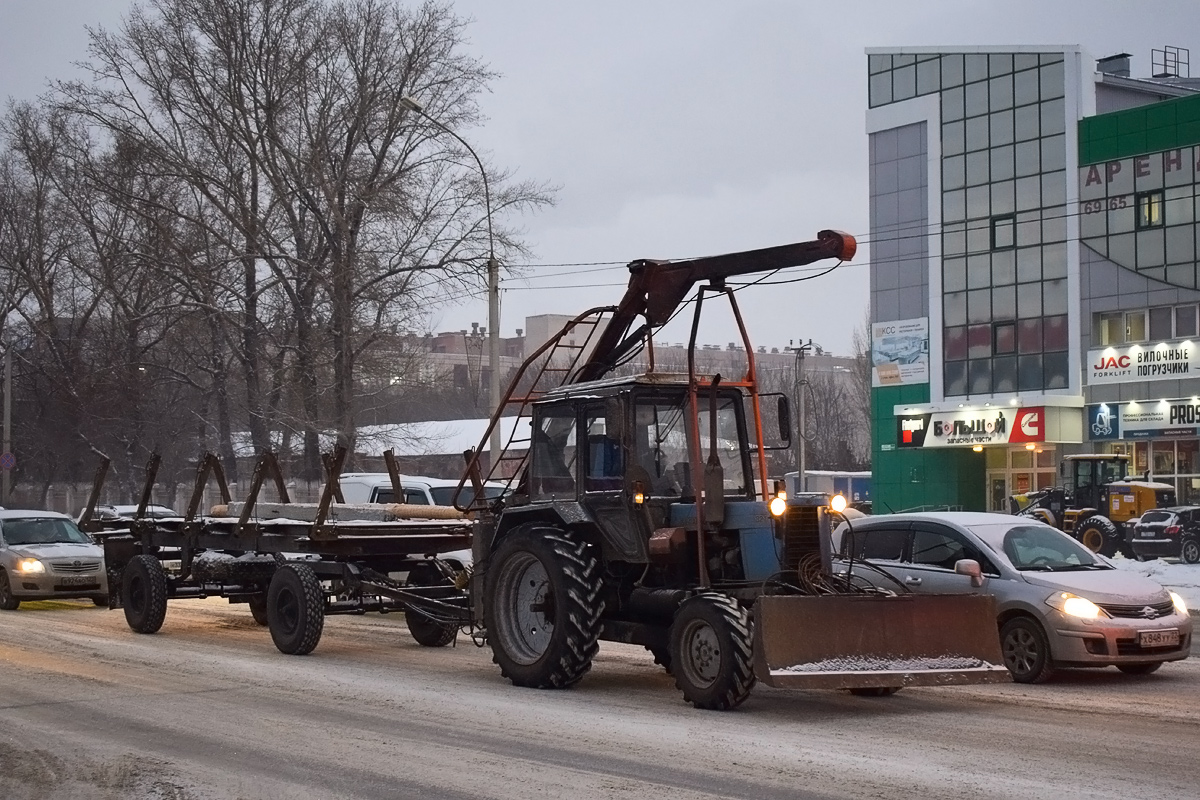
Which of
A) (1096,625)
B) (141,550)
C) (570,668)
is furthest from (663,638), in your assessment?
(141,550)

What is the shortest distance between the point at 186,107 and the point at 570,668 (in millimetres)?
28606

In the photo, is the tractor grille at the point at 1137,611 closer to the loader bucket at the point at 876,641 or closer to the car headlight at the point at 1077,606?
the car headlight at the point at 1077,606

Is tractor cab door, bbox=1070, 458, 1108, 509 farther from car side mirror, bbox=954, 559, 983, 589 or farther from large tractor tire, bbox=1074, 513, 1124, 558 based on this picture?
car side mirror, bbox=954, 559, 983, 589

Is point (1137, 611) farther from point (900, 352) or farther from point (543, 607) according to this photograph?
point (900, 352)

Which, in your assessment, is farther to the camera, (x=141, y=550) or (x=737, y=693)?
(x=141, y=550)

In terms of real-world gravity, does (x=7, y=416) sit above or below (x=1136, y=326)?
below

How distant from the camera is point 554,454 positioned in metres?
12.4

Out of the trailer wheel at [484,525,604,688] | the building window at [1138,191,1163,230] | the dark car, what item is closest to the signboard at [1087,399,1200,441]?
the building window at [1138,191,1163,230]

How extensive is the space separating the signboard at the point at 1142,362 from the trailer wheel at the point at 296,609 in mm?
38343

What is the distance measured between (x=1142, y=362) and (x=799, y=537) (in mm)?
40298

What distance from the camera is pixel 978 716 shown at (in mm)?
10461

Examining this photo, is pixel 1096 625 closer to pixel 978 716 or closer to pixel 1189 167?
pixel 978 716

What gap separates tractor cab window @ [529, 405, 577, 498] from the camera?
12227 millimetres

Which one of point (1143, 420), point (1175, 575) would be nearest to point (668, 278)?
point (1175, 575)
